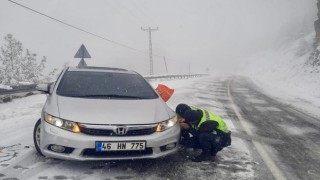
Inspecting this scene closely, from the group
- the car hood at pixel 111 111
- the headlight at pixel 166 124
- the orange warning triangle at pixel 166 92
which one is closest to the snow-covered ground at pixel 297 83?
the orange warning triangle at pixel 166 92

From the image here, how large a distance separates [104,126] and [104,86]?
1.51 metres

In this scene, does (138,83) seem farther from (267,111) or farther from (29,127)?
(267,111)

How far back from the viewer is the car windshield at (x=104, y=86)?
5.19 metres

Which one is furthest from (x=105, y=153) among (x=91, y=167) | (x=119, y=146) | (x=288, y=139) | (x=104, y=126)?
(x=288, y=139)

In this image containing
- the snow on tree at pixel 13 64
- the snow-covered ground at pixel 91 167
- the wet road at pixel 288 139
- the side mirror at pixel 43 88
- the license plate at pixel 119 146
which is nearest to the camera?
the license plate at pixel 119 146

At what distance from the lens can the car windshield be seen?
17.0ft

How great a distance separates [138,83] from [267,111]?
6289 millimetres

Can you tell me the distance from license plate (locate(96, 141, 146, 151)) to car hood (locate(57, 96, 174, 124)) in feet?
0.92

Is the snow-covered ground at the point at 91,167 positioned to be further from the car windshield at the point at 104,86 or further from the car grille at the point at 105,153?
the car windshield at the point at 104,86

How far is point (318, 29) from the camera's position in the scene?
43.2 m

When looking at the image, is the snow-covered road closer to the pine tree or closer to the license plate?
the license plate

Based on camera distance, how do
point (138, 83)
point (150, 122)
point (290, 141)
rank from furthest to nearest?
point (290, 141) < point (138, 83) < point (150, 122)

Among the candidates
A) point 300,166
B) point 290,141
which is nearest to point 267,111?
point 290,141

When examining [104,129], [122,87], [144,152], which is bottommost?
[144,152]
